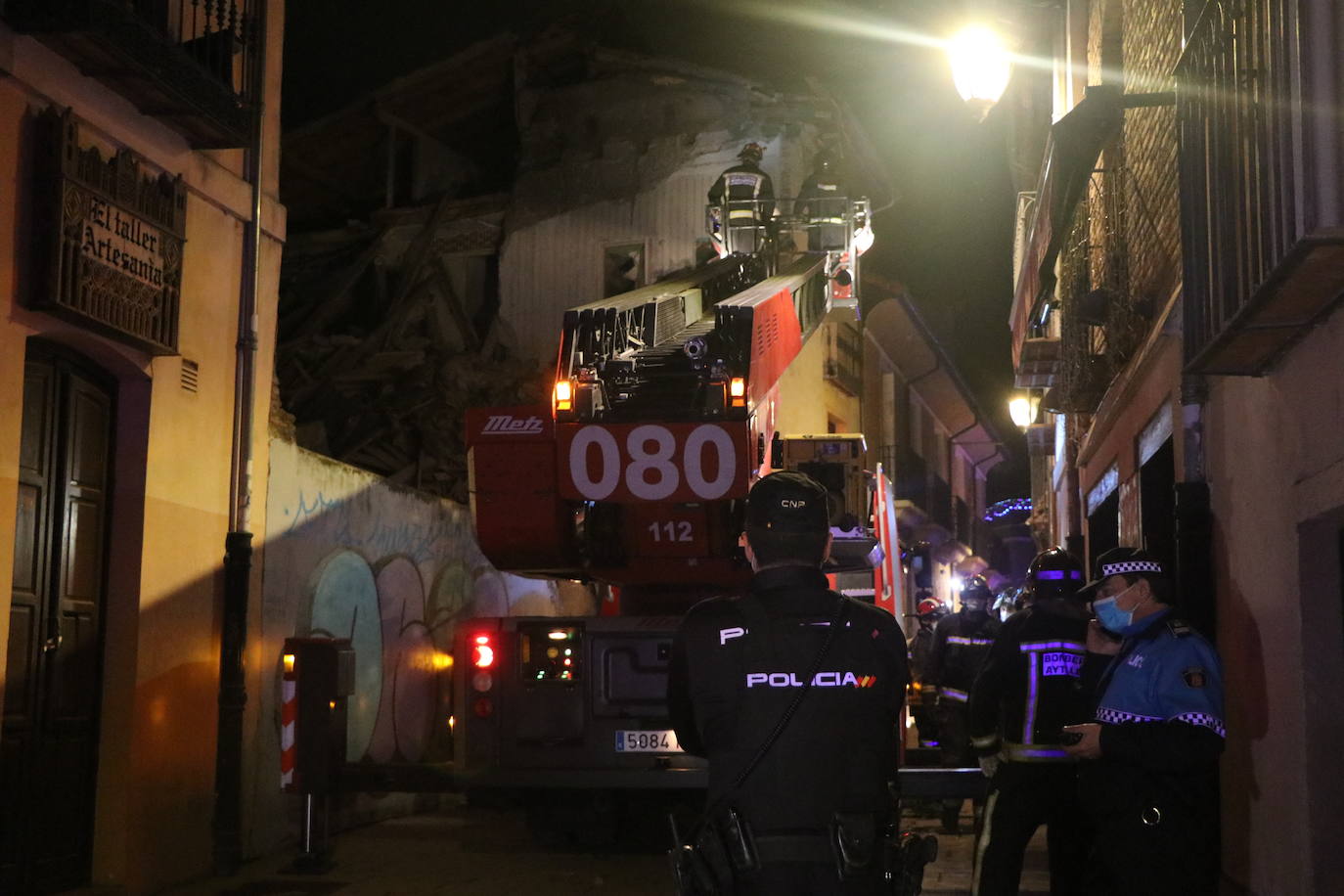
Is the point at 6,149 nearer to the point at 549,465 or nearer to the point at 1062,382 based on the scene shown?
the point at 549,465

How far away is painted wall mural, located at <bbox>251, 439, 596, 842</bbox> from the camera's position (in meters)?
11.5

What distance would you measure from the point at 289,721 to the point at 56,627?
71.2 inches

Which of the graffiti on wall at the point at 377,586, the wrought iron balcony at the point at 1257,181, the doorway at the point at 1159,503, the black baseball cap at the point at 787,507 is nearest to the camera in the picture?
the black baseball cap at the point at 787,507

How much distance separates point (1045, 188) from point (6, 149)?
12486 mm

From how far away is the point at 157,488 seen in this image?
9898 millimetres

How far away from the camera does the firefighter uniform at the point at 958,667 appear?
1240 centimetres

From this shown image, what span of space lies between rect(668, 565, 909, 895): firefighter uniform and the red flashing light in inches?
254

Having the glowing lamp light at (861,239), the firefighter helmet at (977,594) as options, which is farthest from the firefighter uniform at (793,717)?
the glowing lamp light at (861,239)

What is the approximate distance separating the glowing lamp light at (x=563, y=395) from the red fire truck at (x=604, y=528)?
0.03ft

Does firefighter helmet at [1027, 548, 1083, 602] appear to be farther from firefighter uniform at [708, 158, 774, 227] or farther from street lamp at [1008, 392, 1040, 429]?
street lamp at [1008, 392, 1040, 429]

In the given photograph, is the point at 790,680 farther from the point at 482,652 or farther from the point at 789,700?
the point at 482,652

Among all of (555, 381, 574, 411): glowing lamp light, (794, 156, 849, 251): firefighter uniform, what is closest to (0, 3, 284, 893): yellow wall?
(555, 381, 574, 411): glowing lamp light

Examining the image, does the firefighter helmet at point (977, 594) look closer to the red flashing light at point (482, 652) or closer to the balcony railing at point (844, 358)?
the red flashing light at point (482, 652)

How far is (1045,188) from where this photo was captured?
17609 mm
